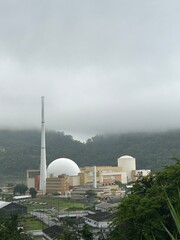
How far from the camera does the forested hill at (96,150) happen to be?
122 metres

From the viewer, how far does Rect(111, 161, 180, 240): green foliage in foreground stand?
15750 millimetres

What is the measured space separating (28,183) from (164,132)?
6086 cm

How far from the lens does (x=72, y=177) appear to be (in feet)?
273

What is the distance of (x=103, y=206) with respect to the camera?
46.6 metres

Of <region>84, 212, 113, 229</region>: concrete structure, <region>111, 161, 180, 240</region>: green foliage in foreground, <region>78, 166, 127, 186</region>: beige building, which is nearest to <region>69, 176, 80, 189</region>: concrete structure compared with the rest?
<region>78, 166, 127, 186</region>: beige building

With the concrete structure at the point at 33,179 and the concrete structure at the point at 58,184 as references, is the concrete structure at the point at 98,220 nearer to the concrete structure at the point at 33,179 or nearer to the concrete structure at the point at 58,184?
the concrete structure at the point at 58,184

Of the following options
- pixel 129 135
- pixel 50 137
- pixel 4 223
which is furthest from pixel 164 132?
pixel 4 223

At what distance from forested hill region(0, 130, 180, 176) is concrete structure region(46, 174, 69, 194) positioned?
126 ft

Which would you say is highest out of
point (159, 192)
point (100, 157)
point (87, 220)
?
point (100, 157)

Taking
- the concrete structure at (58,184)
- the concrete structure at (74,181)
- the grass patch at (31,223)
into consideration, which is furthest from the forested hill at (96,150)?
the grass patch at (31,223)

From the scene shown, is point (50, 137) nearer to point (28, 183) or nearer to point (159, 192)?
point (28, 183)

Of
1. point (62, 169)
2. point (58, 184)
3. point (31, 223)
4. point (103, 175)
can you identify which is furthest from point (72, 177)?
point (31, 223)

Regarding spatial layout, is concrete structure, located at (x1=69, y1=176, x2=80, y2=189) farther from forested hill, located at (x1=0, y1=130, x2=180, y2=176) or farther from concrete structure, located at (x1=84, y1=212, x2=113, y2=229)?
concrete structure, located at (x1=84, y1=212, x2=113, y2=229)

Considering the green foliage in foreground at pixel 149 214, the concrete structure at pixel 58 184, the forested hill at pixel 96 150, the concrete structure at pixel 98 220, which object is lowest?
the concrete structure at pixel 98 220
